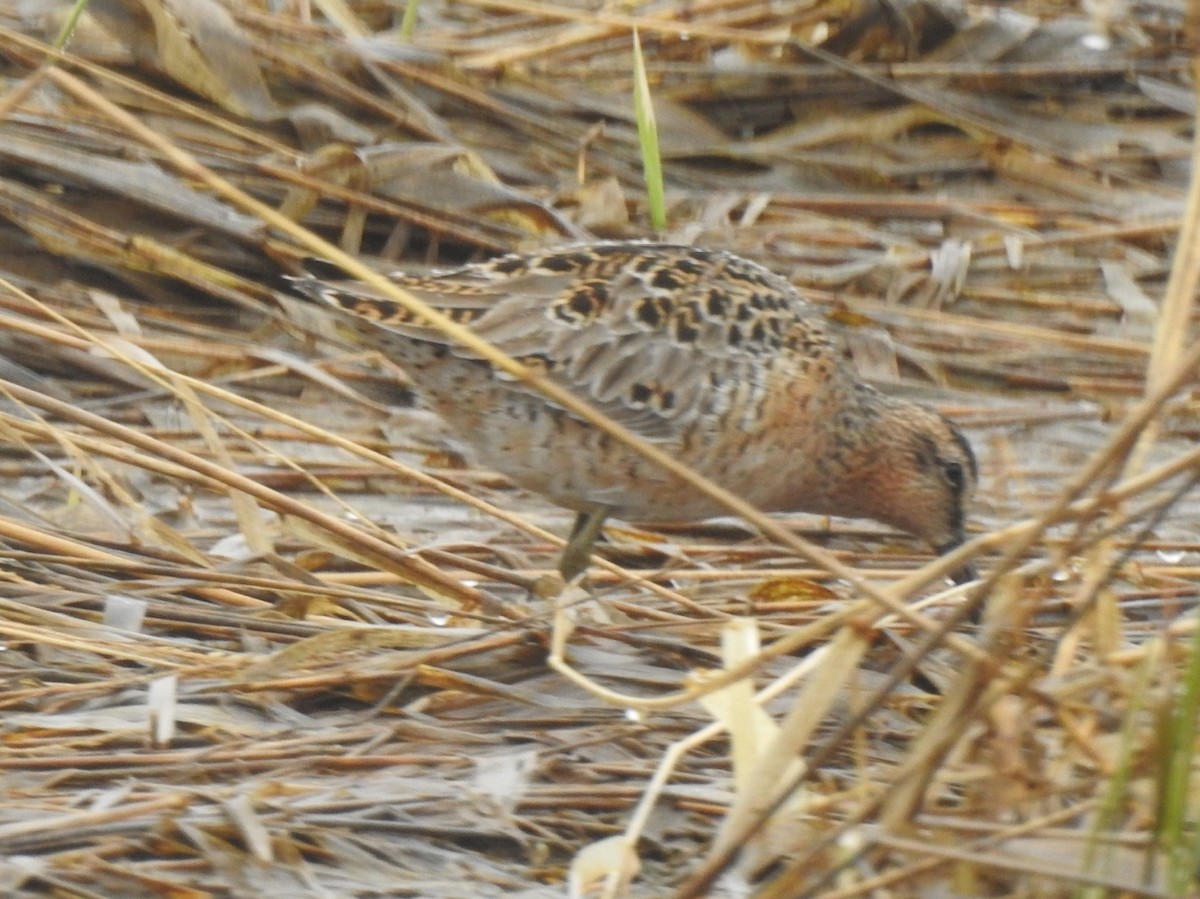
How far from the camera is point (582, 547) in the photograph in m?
4.01

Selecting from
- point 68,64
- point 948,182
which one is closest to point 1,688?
point 68,64

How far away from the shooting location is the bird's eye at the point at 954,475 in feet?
14.6

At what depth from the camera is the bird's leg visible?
399cm

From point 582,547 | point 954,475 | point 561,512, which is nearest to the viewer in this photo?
point 582,547

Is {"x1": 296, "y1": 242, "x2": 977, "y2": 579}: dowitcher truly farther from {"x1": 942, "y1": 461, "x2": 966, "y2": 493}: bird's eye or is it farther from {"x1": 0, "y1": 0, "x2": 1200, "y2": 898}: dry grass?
{"x1": 942, "y1": 461, "x2": 966, "y2": 493}: bird's eye

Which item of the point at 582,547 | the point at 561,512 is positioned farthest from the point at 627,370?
the point at 561,512

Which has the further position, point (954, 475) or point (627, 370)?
point (954, 475)

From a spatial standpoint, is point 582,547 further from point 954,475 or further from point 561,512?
point 954,475

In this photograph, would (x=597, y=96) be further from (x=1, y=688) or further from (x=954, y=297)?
(x=1, y=688)

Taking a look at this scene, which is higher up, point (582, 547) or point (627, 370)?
point (627, 370)

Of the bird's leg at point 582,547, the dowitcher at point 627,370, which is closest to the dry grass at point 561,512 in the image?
the bird's leg at point 582,547

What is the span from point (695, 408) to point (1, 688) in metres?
1.53

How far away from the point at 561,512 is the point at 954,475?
36.4 inches

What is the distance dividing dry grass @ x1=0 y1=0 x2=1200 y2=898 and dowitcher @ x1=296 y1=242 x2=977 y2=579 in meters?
0.18
